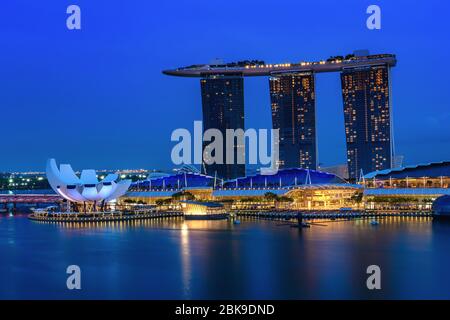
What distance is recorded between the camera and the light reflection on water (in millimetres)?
16953

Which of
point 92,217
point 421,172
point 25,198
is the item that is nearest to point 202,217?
point 92,217

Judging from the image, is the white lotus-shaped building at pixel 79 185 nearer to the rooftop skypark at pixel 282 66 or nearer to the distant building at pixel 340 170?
the rooftop skypark at pixel 282 66

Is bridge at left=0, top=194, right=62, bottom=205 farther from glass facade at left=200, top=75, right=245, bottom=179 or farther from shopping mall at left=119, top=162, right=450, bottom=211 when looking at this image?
glass facade at left=200, top=75, right=245, bottom=179

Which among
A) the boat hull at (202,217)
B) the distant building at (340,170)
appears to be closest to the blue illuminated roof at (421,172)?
the boat hull at (202,217)

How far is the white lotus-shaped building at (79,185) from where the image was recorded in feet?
135

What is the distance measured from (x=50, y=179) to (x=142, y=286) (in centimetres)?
2574

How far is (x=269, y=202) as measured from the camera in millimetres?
50188

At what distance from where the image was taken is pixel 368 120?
231ft

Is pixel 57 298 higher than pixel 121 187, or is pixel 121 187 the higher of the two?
pixel 121 187

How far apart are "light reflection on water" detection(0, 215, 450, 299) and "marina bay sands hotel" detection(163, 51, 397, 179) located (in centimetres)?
3691

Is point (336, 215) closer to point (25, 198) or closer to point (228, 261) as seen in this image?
point (228, 261)

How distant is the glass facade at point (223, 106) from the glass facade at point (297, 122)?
5.24 metres
